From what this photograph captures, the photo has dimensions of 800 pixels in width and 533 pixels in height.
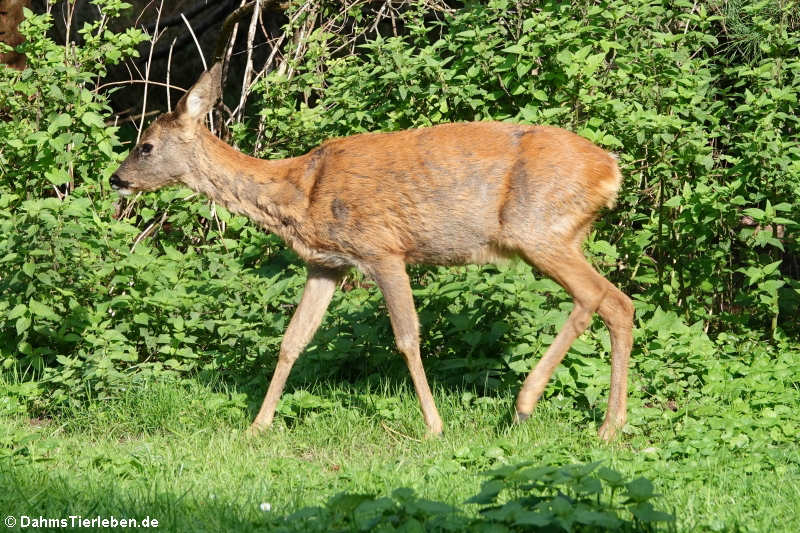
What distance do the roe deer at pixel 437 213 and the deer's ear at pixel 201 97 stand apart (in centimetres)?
55

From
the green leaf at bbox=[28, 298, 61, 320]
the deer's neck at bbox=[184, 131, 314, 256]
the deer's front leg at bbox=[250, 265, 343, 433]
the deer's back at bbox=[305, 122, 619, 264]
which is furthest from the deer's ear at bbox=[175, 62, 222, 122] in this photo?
the green leaf at bbox=[28, 298, 61, 320]

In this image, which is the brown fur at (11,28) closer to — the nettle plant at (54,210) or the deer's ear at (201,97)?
the nettle plant at (54,210)

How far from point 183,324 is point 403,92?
94.8 inches

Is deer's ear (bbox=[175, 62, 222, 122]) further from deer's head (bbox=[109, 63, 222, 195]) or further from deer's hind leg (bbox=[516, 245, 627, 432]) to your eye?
deer's hind leg (bbox=[516, 245, 627, 432])

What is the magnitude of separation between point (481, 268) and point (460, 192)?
1273 millimetres

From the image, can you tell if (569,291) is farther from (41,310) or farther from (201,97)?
(41,310)

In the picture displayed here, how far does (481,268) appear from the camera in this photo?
763cm

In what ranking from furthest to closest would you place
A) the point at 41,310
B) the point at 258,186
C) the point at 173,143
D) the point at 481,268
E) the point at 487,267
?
the point at 487,267 → the point at 481,268 → the point at 41,310 → the point at 173,143 → the point at 258,186

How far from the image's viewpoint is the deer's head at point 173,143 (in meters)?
7.23

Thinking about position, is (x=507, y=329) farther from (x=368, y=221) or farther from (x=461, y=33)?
(x=461, y=33)

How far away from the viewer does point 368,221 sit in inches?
258

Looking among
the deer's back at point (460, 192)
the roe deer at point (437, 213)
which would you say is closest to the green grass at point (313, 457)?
the roe deer at point (437, 213)

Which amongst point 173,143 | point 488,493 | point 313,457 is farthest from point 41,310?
point 488,493

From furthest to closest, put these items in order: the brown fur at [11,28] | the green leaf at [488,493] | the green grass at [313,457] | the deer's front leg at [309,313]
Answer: the brown fur at [11,28]
the deer's front leg at [309,313]
the green grass at [313,457]
the green leaf at [488,493]
